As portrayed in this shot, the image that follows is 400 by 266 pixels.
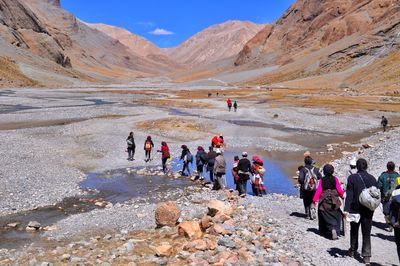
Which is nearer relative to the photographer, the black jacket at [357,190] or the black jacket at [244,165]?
the black jacket at [357,190]

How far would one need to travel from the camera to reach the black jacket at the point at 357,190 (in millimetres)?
10391

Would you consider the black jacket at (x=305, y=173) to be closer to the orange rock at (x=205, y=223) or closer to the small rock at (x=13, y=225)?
the orange rock at (x=205, y=223)

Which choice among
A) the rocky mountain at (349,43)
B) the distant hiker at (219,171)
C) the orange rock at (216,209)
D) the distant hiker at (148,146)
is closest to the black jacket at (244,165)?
the distant hiker at (219,171)

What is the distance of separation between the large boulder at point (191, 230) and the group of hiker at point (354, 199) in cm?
329

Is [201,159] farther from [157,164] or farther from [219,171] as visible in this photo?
[157,164]

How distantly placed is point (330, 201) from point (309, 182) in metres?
1.89

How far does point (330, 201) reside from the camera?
467 inches

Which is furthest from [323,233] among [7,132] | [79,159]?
[7,132]

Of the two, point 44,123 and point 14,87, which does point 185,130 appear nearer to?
point 44,123

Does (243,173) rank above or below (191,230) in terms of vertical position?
above

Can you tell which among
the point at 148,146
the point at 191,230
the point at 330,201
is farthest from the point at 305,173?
the point at 148,146

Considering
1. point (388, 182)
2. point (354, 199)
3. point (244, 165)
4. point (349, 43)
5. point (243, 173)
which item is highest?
point (349, 43)

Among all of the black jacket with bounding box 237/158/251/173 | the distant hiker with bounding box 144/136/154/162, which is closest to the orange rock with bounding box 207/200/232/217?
the black jacket with bounding box 237/158/251/173

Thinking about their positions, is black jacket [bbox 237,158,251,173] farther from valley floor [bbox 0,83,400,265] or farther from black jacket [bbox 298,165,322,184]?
black jacket [bbox 298,165,322,184]
